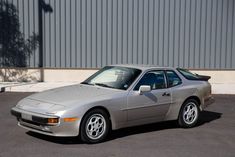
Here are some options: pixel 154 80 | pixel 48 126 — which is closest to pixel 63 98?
pixel 48 126

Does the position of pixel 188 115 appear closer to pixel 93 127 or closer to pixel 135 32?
pixel 93 127

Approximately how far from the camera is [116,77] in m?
8.66

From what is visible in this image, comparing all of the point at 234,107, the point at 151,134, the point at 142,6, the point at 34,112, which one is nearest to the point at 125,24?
the point at 142,6

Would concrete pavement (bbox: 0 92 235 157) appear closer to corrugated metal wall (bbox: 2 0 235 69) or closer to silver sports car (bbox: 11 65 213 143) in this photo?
silver sports car (bbox: 11 65 213 143)

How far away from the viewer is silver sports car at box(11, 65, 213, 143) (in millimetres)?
7301

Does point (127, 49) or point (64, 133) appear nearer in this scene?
point (64, 133)

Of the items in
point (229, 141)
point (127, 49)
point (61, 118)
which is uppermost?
point (127, 49)

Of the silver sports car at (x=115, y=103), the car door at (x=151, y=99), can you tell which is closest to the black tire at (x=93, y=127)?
the silver sports car at (x=115, y=103)

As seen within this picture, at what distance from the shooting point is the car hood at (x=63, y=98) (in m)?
7.42

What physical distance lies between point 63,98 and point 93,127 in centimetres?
73

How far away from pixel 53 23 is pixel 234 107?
24.4 feet

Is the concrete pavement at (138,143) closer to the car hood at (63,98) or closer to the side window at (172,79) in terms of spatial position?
the car hood at (63,98)

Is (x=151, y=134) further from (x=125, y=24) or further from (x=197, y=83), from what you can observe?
(x=125, y=24)

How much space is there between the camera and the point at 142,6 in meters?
16.5
